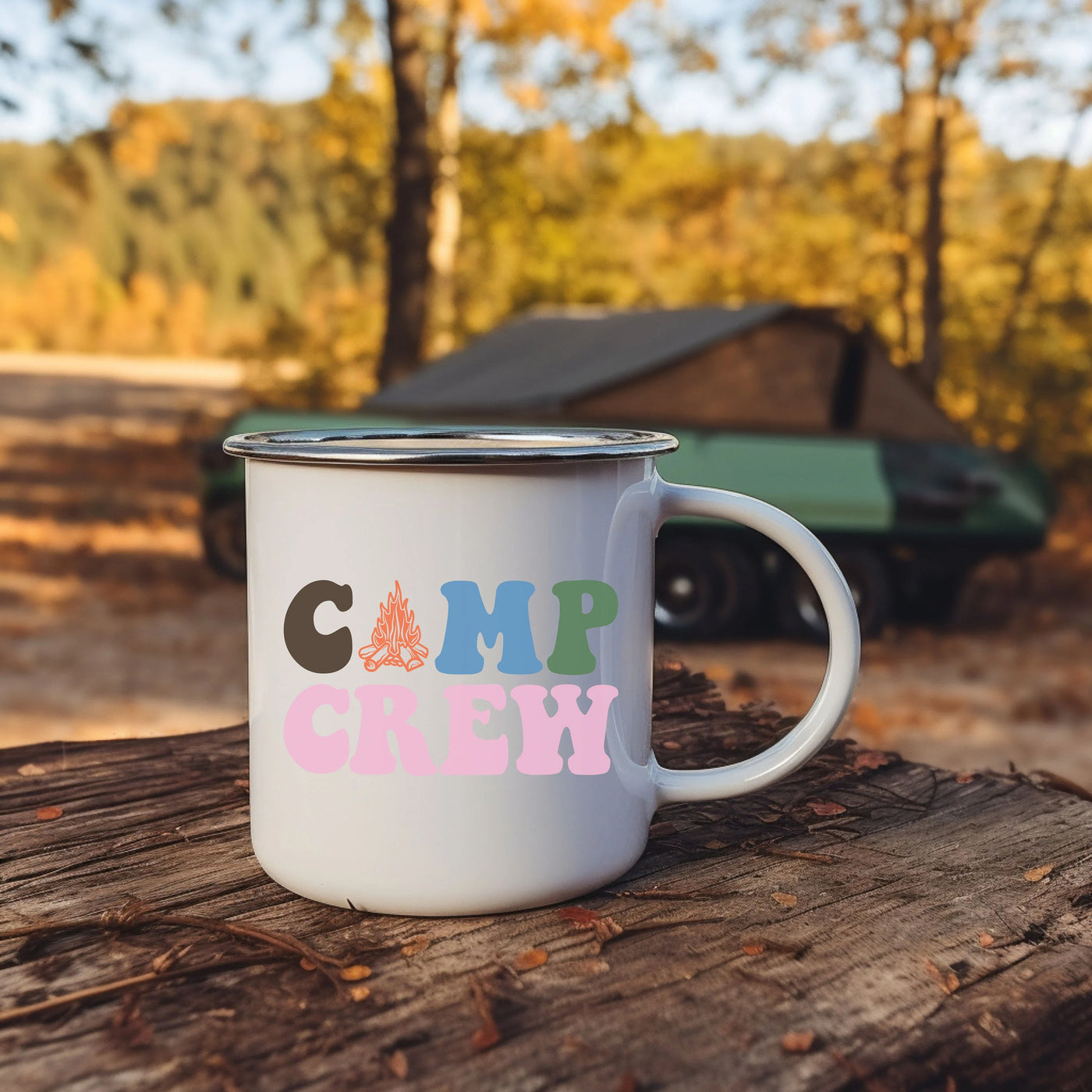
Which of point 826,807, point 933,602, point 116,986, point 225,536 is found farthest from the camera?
point 225,536

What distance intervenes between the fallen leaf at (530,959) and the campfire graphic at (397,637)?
0.82 feet

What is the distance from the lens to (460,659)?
97cm

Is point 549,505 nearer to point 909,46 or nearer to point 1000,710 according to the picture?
point 1000,710

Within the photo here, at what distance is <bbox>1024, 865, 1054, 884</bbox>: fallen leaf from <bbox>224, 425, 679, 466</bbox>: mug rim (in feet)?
1.76

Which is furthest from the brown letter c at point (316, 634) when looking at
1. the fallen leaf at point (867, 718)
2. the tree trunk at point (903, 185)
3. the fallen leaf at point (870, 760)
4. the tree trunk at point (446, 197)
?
the tree trunk at point (446, 197)

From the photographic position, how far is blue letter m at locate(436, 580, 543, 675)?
0.96m

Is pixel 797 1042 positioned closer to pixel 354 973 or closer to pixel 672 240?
pixel 354 973

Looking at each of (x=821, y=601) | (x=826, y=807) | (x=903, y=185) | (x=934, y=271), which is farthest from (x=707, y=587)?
(x=903, y=185)

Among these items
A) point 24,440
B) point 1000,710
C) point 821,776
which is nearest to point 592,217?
point 24,440

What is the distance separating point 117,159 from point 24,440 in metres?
7.27

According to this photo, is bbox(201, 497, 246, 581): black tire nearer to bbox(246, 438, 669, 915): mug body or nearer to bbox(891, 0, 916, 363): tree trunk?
bbox(246, 438, 669, 915): mug body

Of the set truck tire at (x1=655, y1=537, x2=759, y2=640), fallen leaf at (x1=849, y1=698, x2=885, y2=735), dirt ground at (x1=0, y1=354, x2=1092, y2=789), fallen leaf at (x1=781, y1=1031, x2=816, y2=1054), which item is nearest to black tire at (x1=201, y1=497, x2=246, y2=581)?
dirt ground at (x1=0, y1=354, x2=1092, y2=789)

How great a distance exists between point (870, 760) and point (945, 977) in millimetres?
585

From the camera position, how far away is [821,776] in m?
1.49
